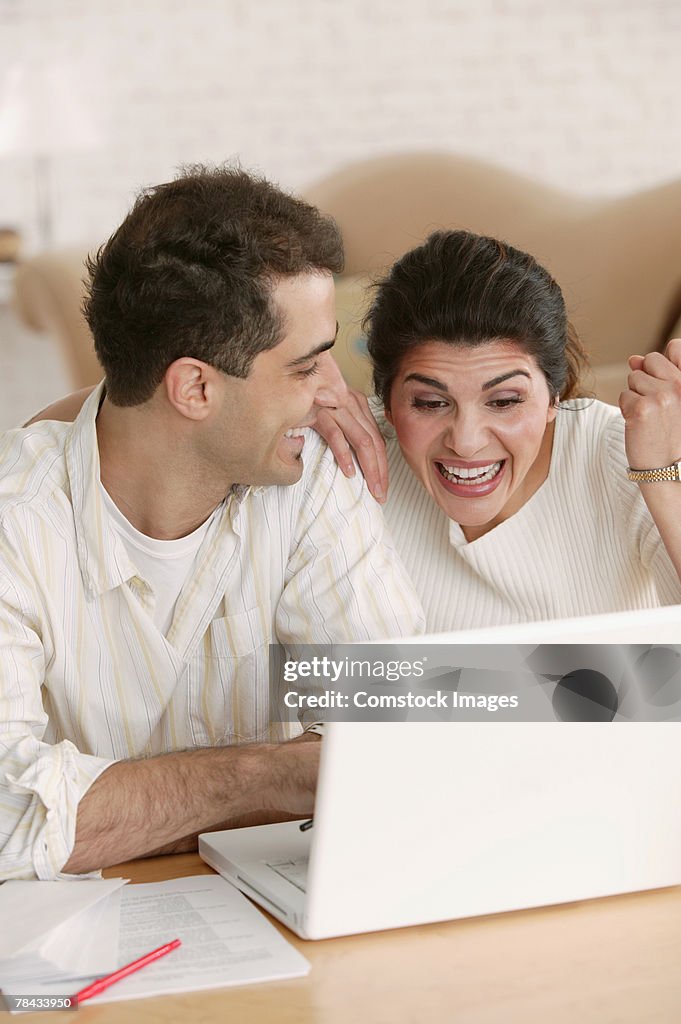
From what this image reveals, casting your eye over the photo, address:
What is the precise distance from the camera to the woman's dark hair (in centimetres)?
151

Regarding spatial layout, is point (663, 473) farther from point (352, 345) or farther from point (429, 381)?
point (352, 345)

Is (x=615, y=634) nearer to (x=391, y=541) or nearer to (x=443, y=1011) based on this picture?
(x=443, y=1011)

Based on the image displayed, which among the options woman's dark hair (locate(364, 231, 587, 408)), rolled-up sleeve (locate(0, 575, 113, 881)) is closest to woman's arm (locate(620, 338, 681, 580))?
woman's dark hair (locate(364, 231, 587, 408))

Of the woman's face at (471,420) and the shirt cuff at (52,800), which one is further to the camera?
the woman's face at (471,420)

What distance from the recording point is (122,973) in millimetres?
858

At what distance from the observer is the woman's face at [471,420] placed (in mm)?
1518

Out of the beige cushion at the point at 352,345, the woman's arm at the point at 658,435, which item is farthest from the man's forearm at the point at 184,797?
the beige cushion at the point at 352,345

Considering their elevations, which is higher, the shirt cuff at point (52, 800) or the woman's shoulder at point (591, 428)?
the woman's shoulder at point (591, 428)

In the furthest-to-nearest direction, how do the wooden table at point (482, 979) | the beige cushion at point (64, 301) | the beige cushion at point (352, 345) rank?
the beige cushion at point (64, 301) → the beige cushion at point (352, 345) → the wooden table at point (482, 979)

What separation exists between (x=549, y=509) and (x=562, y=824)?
2.48 ft

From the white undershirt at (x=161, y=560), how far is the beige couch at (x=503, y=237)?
1.46 m

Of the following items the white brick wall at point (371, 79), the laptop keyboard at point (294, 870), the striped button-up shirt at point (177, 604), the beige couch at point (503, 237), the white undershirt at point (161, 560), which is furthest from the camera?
the white brick wall at point (371, 79)

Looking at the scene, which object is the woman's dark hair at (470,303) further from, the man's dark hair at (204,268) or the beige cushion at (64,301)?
the beige cushion at (64,301)

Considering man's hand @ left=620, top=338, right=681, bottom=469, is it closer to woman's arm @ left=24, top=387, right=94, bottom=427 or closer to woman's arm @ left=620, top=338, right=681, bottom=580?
woman's arm @ left=620, top=338, right=681, bottom=580
